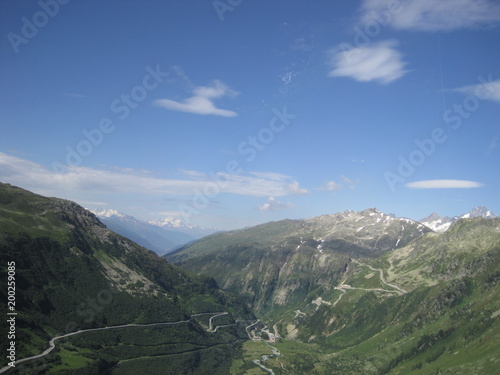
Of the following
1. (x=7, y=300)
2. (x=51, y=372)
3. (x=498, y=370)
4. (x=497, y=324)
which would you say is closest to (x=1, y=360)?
(x=51, y=372)

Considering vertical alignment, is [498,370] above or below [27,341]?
above

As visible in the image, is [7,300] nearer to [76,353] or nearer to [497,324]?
[76,353]

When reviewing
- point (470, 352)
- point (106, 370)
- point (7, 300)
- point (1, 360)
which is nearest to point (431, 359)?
point (470, 352)

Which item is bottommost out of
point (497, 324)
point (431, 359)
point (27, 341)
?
point (27, 341)

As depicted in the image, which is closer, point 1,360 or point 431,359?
point 1,360

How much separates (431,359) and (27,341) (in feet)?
672

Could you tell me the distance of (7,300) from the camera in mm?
189500

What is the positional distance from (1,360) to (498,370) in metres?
197

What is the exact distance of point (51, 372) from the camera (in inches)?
6629

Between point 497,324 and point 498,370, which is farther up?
point 497,324

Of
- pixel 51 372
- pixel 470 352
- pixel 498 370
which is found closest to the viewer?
pixel 498 370

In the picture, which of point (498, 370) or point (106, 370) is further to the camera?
point (106, 370)

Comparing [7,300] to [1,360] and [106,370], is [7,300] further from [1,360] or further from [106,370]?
[106,370]

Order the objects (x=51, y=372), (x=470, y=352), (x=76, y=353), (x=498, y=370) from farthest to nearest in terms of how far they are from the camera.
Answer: (x=76, y=353)
(x=470, y=352)
(x=51, y=372)
(x=498, y=370)
